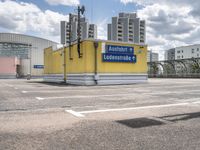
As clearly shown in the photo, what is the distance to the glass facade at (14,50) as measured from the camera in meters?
71.4

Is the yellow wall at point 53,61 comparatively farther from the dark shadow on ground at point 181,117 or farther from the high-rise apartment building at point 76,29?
the dark shadow on ground at point 181,117

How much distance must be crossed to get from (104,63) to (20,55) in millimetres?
56052

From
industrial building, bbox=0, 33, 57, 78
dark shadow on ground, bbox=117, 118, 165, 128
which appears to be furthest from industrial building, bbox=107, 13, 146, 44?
dark shadow on ground, bbox=117, 118, 165, 128

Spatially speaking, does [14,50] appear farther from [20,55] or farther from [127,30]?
[127,30]

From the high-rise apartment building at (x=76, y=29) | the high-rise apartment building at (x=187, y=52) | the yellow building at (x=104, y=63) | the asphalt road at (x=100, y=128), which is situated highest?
the high-rise apartment building at (x=187, y=52)

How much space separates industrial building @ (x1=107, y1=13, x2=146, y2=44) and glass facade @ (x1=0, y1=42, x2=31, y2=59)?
88.0 ft

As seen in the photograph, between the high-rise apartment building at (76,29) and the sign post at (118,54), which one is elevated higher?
the high-rise apartment building at (76,29)

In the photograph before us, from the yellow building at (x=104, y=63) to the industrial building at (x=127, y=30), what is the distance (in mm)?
54956

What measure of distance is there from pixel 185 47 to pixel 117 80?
3802 inches

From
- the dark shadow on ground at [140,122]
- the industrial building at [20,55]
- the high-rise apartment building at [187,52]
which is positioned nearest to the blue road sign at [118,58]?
the dark shadow on ground at [140,122]

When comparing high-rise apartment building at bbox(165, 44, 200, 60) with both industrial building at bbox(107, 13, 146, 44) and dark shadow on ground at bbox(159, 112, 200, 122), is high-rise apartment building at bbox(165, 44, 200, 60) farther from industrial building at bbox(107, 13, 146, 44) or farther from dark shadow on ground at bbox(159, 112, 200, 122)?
dark shadow on ground at bbox(159, 112, 200, 122)

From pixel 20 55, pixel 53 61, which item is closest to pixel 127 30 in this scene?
pixel 20 55

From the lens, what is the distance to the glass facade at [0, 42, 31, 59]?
7144 centimetres

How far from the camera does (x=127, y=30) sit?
8375cm
